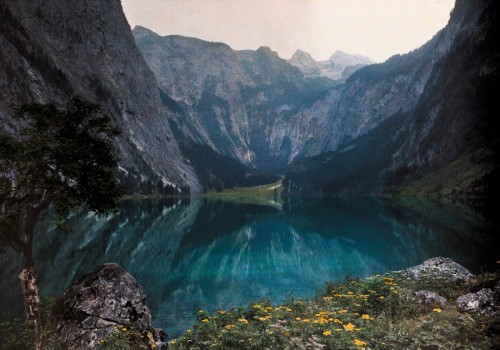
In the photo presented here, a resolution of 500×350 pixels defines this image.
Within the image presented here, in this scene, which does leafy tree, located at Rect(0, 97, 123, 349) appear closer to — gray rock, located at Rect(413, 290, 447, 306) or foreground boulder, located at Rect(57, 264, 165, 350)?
foreground boulder, located at Rect(57, 264, 165, 350)

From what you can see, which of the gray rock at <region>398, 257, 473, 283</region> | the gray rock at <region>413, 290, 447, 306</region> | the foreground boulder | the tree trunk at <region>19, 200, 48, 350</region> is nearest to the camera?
the foreground boulder

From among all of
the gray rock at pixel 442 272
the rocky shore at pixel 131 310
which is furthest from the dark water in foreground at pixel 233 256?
the gray rock at pixel 442 272

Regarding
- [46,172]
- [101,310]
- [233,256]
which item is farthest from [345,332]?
[233,256]

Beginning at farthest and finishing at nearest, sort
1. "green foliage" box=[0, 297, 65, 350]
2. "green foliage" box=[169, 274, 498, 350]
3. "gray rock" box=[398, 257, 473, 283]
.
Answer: "gray rock" box=[398, 257, 473, 283] → "green foliage" box=[0, 297, 65, 350] → "green foliage" box=[169, 274, 498, 350]

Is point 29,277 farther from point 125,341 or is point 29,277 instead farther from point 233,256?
point 233,256

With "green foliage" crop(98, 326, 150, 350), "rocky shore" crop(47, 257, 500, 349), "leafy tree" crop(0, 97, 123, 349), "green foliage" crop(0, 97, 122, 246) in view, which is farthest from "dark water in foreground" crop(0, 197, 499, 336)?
"green foliage" crop(0, 97, 122, 246)

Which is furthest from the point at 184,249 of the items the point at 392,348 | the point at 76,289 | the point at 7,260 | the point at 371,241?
the point at 392,348
